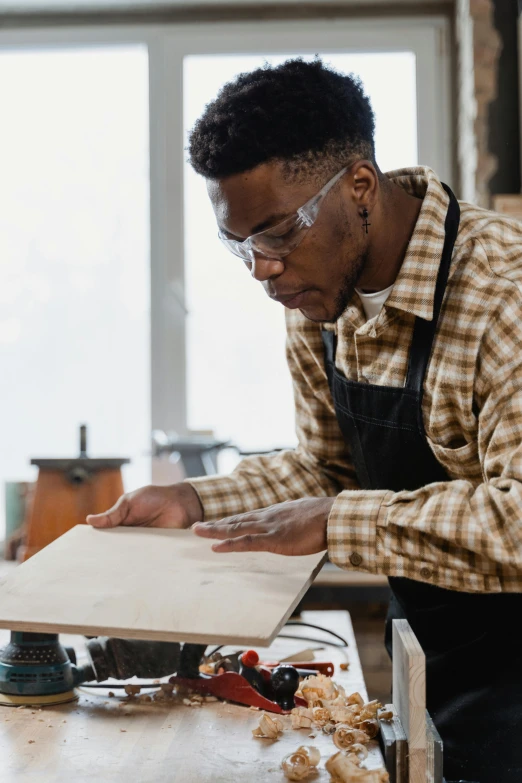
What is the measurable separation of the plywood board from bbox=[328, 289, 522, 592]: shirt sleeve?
4.3 inches

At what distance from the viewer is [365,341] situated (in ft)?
5.06

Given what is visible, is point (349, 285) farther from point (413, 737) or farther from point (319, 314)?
point (413, 737)

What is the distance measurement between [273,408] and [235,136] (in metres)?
2.27

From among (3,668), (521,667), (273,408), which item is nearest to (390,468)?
(521,667)

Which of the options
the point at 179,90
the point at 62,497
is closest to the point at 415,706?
the point at 62,497

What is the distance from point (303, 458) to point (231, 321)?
1.80m

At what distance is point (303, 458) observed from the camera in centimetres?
182

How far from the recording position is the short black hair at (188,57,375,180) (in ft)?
4.40

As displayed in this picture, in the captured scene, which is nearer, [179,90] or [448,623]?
[448,623]

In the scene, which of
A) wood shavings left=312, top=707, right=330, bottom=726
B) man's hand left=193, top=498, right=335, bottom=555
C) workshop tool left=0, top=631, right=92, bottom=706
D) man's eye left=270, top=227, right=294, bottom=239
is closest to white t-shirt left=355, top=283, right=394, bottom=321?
man's eye left=270, top=227, right=294, bottom=239

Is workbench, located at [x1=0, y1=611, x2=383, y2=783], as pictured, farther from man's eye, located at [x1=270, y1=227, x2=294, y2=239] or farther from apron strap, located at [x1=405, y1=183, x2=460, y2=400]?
man's eye, located at [x1=270, y1=227, x2=294, y2=239]

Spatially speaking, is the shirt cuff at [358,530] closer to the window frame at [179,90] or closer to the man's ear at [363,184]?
the man's ear at [363,184]

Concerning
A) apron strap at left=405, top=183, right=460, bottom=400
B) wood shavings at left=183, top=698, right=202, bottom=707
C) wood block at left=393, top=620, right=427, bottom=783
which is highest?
apron strap at left=405, top=183, right=460, bottom=400

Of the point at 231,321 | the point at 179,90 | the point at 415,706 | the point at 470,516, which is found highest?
the point at 179,90
